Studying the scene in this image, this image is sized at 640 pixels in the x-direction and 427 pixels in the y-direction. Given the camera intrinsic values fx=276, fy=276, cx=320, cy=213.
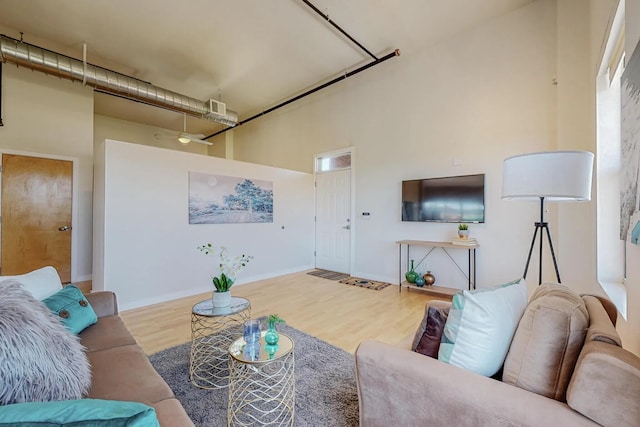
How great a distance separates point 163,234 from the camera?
3.81 metres

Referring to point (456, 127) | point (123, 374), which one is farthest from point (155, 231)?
point (456, 127)

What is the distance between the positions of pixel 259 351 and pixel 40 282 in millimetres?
1383

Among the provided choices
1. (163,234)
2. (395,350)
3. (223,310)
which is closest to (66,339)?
(223,310)

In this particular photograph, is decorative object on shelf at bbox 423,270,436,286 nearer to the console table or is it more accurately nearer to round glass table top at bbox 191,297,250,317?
the console table

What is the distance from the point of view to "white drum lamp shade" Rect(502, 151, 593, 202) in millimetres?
1688

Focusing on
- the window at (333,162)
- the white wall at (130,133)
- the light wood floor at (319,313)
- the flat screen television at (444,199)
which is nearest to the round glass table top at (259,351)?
the light wood floor at (319,313)

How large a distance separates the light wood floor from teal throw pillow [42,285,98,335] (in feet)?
2.52

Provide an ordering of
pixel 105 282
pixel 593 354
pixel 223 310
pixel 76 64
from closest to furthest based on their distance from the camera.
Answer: pixel 593 354, pixel 223 310, pixel 105 282, pixel 76 64

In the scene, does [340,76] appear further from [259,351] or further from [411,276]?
[259,351]

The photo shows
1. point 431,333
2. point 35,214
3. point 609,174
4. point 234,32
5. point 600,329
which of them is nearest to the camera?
point 600,329

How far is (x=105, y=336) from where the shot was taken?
1.67 metres

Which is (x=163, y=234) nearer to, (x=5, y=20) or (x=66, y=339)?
(x=66, y=339)

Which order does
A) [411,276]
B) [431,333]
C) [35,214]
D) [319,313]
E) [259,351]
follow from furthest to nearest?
[35,214] < [411,276] < [319,313] < [259,351] < [431,333]

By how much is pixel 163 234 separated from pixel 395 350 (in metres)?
3.63
